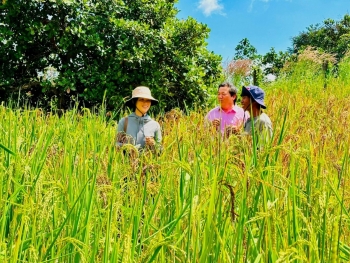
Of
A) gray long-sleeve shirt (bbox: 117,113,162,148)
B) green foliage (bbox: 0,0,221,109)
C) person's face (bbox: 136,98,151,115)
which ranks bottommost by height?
gray long-sleeve shirt (bbox: 117,113,162,148)

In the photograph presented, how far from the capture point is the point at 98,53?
674 cm

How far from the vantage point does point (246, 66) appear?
977 centimetres

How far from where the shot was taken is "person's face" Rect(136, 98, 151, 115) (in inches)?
146

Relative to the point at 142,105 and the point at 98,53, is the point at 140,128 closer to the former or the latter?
the point at 142,105

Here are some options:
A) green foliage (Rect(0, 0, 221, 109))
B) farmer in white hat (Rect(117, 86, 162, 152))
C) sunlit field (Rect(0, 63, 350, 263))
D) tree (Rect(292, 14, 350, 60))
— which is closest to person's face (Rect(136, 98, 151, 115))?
farmer in white hat (Rect(117, 86, 162, 152))

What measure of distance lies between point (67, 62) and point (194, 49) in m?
2.10

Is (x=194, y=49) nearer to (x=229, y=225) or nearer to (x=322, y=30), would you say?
(x=229, y=225)

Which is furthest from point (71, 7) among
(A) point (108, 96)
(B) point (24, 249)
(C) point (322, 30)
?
(C) point (322, 30)

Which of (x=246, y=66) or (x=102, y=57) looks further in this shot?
(x=246, y=66)

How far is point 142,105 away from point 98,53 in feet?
10.7

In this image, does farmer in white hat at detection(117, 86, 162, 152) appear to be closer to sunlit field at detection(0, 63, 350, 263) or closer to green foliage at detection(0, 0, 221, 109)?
sunlit field at detection(0, 63, 350, 263)

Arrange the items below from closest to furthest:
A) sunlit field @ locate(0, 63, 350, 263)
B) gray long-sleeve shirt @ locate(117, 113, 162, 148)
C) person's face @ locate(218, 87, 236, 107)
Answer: sunlit field @ locate(0, 63, 350, 263), gray long-sleeve shirt @ locate(117, 113, 162, 148), person's face @ locate(218, 87, 236, 107)

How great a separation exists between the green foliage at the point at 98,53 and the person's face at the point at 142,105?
9.45 ft

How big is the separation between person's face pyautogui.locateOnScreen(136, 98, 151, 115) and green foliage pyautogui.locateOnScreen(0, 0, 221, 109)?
2879 mm
